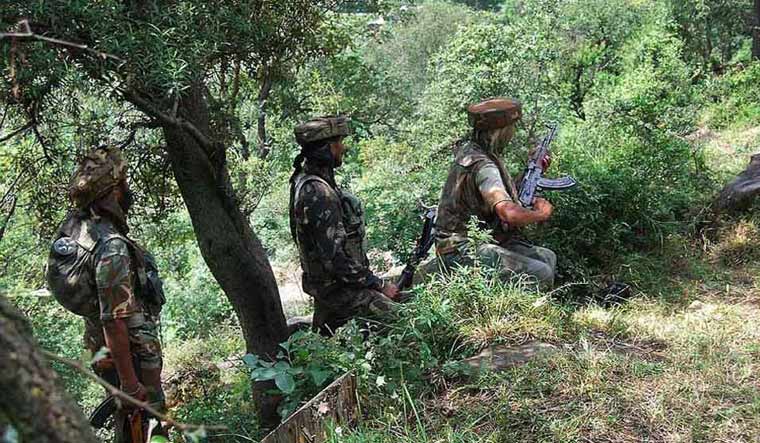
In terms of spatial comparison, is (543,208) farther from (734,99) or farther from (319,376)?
(734,99)

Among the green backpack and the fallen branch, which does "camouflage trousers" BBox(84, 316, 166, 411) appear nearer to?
the green backpack

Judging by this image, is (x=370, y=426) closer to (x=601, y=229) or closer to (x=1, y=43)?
(x=1, y=43)

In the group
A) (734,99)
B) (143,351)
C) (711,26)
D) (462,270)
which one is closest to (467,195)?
(462,270)

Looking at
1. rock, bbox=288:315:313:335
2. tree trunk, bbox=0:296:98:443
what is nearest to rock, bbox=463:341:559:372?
rock, bbox=288:315:313:335

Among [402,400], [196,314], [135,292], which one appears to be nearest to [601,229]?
[402,400]

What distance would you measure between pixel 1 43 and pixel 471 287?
2986 mm

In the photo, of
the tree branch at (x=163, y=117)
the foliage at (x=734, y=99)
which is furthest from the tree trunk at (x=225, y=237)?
the foliage at (x=734, y=99)

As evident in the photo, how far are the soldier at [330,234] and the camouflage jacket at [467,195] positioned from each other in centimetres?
74

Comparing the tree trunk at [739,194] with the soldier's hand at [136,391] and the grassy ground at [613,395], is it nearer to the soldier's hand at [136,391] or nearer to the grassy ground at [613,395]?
the grassy ground at [613,395]

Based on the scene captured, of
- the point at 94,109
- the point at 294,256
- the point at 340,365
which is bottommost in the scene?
the point at 294,256

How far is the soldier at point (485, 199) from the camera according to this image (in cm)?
493

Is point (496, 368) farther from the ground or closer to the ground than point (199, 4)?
closer to the ground

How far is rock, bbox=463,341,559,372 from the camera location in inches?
155

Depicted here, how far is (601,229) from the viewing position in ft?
21.8
